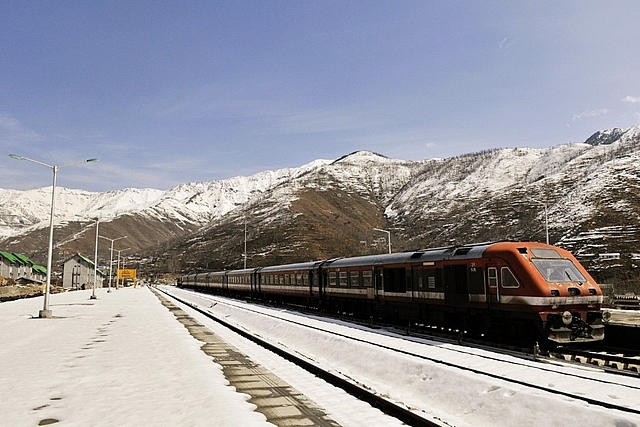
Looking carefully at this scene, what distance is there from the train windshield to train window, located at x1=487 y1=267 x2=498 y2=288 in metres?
1.33

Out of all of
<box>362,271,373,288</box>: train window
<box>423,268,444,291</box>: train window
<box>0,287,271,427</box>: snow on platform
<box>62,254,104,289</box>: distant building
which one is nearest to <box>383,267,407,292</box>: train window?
<box>362,271,373,288</box>: train window

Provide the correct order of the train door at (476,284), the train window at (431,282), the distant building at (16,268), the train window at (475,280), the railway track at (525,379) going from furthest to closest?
the distant building at (16,268), the train window at (431,282), the train window at (475,280), the train door at (476,284), the railway track at (525,379)

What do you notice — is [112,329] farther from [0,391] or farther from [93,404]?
[93,404]

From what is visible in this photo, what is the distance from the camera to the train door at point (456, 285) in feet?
64.2

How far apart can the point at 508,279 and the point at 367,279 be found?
12.1m

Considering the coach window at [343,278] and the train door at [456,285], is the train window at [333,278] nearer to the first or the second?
the coach window at [343,278]

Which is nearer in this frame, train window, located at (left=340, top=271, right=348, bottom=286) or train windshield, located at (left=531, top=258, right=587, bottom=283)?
train windshield, located at (left=531, top=258, right=587, bottom=283)

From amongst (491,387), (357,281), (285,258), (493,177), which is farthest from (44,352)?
(493,177)

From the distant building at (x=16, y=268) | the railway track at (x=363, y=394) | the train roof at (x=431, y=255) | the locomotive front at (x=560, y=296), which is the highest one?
the distant building at (x=16, y=268)

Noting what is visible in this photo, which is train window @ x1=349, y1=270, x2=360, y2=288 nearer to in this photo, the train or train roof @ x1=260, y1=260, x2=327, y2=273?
the train

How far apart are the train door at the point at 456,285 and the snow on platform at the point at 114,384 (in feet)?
31.7

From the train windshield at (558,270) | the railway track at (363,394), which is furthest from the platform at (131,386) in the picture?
the train windshield at (558,270)

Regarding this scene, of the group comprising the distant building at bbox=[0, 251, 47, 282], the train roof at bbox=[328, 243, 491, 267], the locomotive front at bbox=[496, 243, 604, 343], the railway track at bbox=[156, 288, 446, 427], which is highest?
the distant building at bbox=[0, 251, 47, 282]

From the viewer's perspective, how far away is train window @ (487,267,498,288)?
18.0 meters
